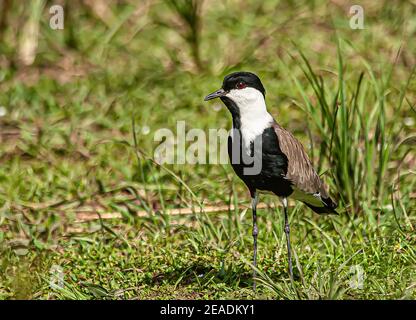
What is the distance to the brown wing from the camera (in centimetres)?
434

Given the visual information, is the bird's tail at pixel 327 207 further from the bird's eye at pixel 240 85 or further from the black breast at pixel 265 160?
the bird's eye at pixel 240 85

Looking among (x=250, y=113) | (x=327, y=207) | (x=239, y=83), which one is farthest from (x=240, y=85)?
(x=327, y=207)

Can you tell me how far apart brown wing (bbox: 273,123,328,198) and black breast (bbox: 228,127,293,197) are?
31 mm

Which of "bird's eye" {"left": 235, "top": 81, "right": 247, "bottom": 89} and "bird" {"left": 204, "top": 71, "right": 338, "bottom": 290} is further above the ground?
"bird's eye" {"left": 235, "top": 81, "right": 247, "bottom": 89}

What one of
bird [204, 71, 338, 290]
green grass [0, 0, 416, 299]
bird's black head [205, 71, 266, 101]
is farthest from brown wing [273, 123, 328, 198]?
green grass [0, 0, 416, 299]

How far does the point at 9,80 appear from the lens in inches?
268

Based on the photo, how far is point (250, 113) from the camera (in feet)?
14.1

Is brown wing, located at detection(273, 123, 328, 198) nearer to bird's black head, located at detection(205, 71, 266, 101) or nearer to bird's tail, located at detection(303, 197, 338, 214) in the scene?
bird's tail, located at detection(303, 197, 338, 214)

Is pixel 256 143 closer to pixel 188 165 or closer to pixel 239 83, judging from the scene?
pixel 239 83

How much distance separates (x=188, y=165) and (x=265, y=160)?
1.61m

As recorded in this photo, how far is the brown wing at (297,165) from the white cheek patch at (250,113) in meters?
0.08

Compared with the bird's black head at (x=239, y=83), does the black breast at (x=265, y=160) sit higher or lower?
lower

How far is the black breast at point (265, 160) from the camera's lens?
427 centimetres

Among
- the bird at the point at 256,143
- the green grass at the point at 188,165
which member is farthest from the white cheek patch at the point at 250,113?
the green grass at the point at 188,165
